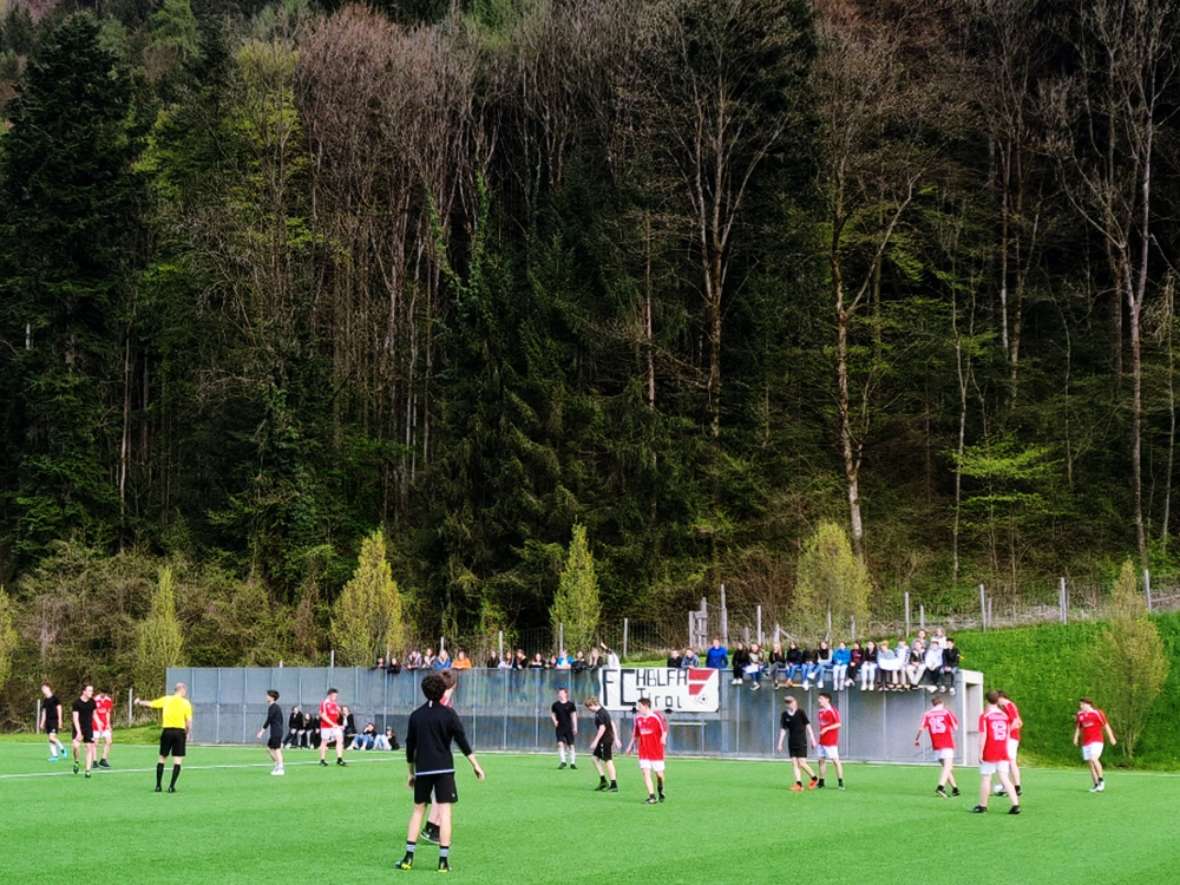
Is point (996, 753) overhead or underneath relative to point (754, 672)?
underneath

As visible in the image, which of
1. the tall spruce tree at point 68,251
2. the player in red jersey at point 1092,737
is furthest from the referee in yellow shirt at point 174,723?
the tall spruce tree at point 68,251

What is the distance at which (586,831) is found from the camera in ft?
59.7

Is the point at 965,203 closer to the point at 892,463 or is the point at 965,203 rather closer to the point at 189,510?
the point at 892,463

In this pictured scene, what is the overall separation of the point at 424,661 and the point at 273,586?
1941 centimetres

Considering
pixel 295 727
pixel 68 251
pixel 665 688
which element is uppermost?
pixel 68 251

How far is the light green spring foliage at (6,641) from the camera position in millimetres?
56531

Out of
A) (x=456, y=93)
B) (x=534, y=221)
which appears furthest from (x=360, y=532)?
(x=456, y=93)

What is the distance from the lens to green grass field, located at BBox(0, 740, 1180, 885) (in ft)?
47.2

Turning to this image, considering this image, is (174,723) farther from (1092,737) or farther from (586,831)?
(1092,737)

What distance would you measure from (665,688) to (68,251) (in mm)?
43072

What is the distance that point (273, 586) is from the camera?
199ft

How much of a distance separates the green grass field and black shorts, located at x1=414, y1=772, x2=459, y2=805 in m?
0.70

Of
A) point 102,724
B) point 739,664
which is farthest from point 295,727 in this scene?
point 739,664

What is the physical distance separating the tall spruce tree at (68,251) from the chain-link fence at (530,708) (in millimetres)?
20833
